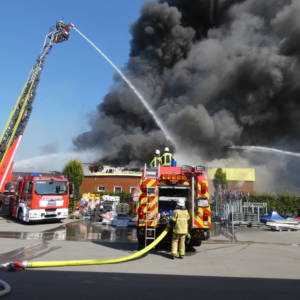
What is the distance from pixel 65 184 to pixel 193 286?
9.94 metres

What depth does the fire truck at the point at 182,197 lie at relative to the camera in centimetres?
698

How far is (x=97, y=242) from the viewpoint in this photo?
8.52 m

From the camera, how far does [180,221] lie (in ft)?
20.7

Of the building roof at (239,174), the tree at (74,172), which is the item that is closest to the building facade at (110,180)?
the building roof at (239,174)

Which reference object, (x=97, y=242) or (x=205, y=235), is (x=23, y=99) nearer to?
(x=97, y=242)

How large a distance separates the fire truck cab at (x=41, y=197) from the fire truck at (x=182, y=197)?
6485mm

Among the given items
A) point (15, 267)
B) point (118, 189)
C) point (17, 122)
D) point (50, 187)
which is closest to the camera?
point (15, 267)

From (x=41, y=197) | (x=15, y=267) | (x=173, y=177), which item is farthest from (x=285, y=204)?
(x=15, y=267)

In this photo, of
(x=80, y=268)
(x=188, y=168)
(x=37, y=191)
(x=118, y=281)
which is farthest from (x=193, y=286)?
(x=37, y=191)

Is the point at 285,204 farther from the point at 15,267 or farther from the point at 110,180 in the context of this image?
the point at 15,267

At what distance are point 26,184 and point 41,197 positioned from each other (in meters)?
1.09

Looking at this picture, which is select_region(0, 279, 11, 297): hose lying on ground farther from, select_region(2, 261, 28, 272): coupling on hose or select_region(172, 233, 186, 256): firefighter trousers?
select_region(172, 233, 186, 256): firefighter trousers

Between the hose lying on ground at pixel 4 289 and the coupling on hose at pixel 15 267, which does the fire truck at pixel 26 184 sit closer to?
the coupling on hose at pixel 15 267

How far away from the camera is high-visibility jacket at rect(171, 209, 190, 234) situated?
6.21 meters
